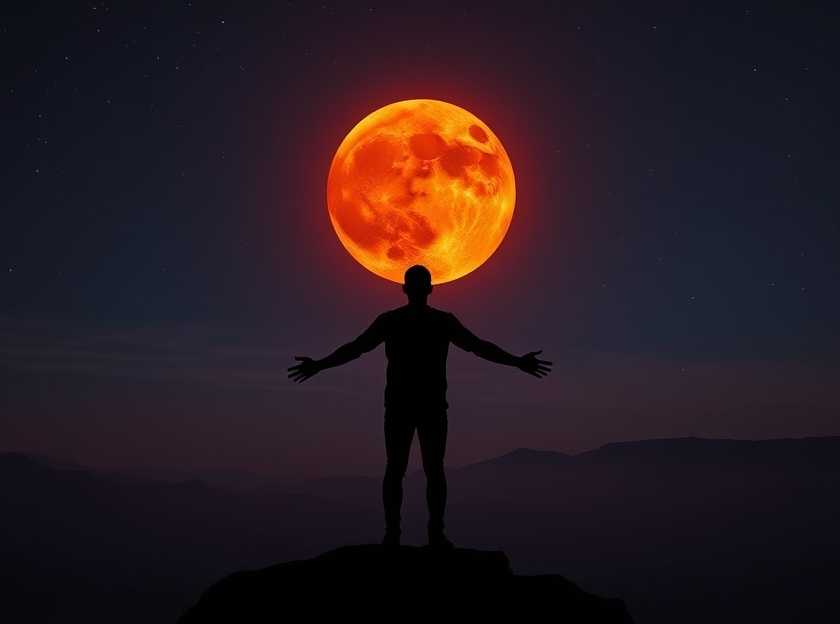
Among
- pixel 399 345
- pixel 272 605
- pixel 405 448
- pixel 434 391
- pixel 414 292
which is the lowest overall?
pixel 272 605

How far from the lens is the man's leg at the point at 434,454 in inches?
341

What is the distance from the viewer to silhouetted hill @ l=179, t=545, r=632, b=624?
729 centimetres

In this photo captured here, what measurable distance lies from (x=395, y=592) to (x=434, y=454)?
1797 millimetres

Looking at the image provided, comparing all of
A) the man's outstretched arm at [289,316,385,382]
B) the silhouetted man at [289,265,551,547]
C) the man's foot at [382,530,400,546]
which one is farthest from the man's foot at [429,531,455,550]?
the man's outstretched arm at [289,316,385,382]

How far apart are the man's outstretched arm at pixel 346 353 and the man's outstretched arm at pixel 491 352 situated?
96 centimetres

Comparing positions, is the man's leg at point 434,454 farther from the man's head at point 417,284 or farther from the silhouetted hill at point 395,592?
the man's head at point 417,284

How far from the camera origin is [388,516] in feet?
28.2

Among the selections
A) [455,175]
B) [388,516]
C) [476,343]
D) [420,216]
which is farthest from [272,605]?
[455,175]

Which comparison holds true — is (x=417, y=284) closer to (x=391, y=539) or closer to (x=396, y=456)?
(x=396, y=456)

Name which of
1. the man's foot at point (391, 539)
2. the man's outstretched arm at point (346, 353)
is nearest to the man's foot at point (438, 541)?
the man's foot at point (391, 539)

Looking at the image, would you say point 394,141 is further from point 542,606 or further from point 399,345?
point 542,606

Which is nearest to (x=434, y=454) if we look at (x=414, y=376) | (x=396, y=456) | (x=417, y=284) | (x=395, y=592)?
(x=396, y=456)

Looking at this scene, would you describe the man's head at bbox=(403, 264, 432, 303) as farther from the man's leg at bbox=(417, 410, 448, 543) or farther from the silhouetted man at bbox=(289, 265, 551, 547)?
the man's leg at bbox=(417, 410, 448, 543)

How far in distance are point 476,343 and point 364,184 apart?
19.4 feet
